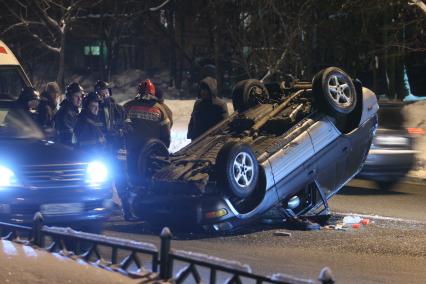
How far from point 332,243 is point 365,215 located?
190cm

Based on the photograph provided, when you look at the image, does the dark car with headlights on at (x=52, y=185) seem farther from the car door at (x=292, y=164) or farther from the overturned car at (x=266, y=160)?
the car door at (x=292, y=164)

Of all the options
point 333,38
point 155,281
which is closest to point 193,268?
point 155,281

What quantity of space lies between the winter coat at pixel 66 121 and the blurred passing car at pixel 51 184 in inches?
73.3

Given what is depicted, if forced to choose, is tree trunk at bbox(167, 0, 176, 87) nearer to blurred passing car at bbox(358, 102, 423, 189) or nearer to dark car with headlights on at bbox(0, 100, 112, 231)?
blurred passing car at bbox(358, 102, 423, 189)

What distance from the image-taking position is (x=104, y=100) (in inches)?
514

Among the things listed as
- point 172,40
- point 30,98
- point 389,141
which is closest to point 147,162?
point 30,98

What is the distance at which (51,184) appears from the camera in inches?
313

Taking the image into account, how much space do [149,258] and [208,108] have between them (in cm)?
541

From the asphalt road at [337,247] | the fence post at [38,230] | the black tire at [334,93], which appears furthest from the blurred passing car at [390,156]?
the fence post at [38,230]

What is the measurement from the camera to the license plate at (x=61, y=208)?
7859 mm

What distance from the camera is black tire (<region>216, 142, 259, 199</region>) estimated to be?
785cm

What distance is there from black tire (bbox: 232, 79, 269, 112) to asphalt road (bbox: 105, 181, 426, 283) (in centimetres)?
174

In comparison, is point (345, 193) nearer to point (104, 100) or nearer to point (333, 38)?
point (104, 100)

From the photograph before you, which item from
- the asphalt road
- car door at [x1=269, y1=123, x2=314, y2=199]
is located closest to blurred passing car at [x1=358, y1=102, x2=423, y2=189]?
the asphalt road
